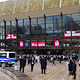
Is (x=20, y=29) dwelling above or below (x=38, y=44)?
above

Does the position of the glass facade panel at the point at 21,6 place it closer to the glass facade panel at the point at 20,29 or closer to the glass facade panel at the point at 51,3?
the glass facade panel at the point at 20,29

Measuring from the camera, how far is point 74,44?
4078 cm

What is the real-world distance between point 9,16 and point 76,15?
62.7 feet

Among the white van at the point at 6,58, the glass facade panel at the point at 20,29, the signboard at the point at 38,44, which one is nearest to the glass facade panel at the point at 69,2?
the signboard at the point at 38,44

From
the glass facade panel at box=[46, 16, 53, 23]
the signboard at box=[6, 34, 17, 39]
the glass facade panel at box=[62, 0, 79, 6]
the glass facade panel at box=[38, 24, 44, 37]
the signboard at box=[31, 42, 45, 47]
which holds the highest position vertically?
the glass facade panel at box=[62, 0, 79, 6]

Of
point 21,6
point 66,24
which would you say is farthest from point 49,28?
point 21,6

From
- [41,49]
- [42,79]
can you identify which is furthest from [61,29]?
[42,79]

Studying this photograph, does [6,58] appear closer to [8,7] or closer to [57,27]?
[57,27]

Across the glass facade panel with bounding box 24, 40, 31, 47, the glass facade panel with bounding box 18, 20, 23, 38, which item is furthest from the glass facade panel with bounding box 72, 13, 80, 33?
the glass facade panel with bounding box 18, 20, 23, 38

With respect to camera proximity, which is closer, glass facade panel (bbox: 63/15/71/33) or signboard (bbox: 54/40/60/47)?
glass facade panel (bbox: 63/15/71/33)

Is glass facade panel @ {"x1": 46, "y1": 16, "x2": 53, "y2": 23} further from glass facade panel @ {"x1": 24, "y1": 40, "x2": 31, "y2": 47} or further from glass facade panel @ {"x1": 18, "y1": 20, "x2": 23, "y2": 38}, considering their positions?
glass facade panel @ {"x1": 18, "y1": 20, "x2": 23, "y2": 38}

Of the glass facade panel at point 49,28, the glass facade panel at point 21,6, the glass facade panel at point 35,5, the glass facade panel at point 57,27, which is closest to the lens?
the glass facade panel at point 57,27

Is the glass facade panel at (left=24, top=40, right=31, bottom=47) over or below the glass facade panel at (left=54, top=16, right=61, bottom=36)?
below

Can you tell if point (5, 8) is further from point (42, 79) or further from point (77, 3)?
point (42, 79)
